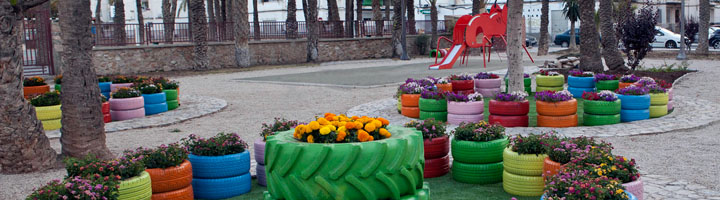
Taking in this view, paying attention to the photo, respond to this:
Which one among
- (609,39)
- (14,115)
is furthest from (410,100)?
(609,39)

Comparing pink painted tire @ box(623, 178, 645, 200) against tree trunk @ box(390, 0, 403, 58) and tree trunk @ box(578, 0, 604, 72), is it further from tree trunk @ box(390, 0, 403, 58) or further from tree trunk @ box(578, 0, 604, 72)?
tree trunk @ box(390, 0, 403, 58)

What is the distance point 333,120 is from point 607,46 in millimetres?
15981

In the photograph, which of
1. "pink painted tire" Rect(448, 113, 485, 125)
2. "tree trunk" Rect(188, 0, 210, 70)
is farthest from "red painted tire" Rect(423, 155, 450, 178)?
"tree trunk" Rect(188, 0, 210, 70)

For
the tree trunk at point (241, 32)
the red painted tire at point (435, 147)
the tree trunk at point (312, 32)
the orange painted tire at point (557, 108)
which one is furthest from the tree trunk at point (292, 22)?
the red painted tire at point (435, 147)

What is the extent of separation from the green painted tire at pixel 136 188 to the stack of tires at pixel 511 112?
623 centimetres

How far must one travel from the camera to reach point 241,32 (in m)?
29.9

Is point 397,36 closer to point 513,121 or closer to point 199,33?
point 199,33

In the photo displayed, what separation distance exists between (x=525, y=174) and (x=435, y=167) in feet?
4.09

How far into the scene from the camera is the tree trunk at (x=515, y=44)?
43.7 feet

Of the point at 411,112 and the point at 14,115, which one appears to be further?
the point at 411,112

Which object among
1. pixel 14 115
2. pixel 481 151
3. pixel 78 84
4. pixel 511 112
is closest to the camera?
pixel 481 151

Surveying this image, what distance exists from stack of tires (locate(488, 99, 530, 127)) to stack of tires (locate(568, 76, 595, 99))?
4348mm

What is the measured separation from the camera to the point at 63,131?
29.8ft

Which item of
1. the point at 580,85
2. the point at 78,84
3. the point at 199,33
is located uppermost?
the point at 199,33
